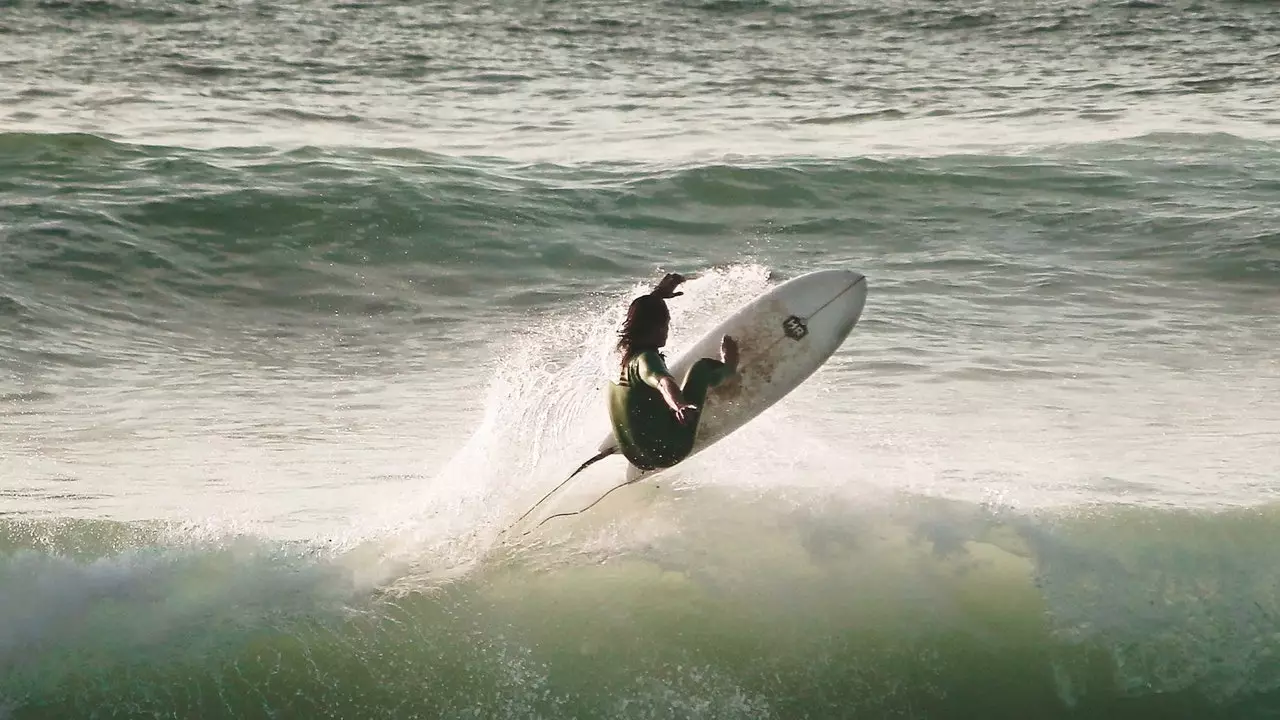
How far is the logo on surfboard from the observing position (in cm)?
660

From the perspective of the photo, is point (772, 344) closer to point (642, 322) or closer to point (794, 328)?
point (794, 328)

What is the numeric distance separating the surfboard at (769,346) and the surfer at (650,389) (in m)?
0.37

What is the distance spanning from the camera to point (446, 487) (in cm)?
663

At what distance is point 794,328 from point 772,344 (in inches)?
6.1

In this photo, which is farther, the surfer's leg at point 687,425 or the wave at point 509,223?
the wave at point 509,223

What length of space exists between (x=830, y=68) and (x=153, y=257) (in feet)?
41.9

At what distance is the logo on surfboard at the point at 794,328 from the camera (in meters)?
6.60

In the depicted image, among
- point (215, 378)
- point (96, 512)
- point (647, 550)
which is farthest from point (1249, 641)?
point (215, 378)

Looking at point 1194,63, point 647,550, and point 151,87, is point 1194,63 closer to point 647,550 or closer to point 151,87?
point 151,87

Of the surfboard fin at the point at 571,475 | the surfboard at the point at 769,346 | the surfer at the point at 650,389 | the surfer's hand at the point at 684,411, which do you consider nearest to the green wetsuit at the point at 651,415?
the surfer at the point at 650,389

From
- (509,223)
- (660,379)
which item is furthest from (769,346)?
(509,223)

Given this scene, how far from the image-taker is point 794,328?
662 centimetres

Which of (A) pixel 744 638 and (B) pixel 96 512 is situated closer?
(A) pixel 744 638

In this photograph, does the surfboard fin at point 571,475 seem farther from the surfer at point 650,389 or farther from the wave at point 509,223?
the wave at point 509,223
